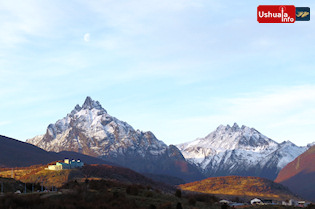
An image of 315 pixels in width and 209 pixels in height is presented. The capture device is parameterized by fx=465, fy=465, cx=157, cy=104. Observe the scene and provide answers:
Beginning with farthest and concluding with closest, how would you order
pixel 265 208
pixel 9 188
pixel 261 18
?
pixel 9 188
pixel 265 208
pixel 261 18

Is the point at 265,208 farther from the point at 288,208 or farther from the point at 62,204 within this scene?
the point at 62,204

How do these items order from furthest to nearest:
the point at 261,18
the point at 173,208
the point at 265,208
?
the point at 265,208
the point at 173,208
the point at 261,18

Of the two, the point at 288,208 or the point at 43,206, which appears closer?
the point at 43,206

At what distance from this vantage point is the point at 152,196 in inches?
4749

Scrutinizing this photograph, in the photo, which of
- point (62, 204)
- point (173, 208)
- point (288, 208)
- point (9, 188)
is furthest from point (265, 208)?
point (9, 188)

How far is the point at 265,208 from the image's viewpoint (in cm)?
11838

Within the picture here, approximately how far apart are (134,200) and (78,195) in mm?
12647

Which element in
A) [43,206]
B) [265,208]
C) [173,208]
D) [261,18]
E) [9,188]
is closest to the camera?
[43,206]

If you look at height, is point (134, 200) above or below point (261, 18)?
below

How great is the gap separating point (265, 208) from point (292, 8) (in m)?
51.0

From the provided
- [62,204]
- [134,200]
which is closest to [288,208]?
[134,200]

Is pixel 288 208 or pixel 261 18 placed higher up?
pixel 261 18

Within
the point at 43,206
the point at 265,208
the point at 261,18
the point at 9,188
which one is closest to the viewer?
the point at 43,206

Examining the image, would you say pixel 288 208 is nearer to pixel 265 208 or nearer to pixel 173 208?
pixel 265 208
